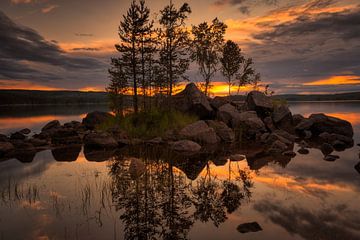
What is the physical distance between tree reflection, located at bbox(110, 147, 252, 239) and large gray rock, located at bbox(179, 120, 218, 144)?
7794 mm

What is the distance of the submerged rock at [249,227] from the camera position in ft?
20.9

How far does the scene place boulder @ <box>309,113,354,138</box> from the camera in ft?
81.4

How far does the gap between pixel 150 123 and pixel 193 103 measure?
529 centimetres

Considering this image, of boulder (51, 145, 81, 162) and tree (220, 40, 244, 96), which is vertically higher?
tree (220, 40, 244, 96)

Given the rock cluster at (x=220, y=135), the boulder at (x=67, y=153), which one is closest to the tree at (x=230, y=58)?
the rock cluster at (x=220, y=135)

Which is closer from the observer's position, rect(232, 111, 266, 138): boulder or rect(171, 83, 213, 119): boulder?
rect(232, 111, 266, 138): boulder

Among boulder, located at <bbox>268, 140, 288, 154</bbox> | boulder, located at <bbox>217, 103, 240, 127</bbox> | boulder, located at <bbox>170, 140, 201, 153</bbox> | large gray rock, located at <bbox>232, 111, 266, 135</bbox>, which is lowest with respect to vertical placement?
boulder, located at <bbox>268, 140, 288, 154</bbox>

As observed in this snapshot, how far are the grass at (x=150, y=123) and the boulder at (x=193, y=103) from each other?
1.51 m

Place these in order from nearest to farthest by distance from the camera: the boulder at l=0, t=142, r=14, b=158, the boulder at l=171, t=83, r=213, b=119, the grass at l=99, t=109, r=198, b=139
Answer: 1. the boulder at l=0, t=142, r=14, b=158
2. the grass at l=99, t=109, r=198, b=139
3. the boulder at l=171, t=83, r=213, b=119

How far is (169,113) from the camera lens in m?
25.0

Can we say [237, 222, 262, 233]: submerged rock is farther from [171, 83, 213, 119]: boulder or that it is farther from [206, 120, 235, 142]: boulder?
[171, 83, 213, 119]: boulder

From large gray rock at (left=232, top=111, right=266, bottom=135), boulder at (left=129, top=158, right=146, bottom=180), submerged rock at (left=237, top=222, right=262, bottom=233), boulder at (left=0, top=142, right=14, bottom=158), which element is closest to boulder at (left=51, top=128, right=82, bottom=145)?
boulder at (left=0, top=142, right=14, bottom=158)

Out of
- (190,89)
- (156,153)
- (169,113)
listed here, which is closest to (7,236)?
(156,153)

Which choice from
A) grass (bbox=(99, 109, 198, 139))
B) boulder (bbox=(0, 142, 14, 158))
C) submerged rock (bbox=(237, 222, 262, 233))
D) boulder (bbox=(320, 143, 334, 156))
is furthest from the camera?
grass (bbox=(99, 109, 198, 139))
